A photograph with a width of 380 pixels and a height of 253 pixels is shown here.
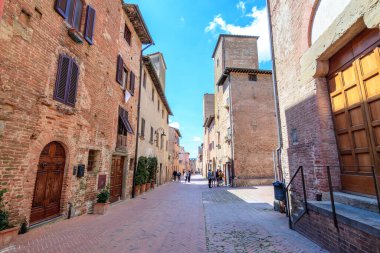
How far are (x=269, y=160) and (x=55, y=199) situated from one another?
17.1 meters

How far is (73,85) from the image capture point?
21.7 ft

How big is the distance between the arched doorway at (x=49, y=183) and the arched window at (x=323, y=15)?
8084 millimetres

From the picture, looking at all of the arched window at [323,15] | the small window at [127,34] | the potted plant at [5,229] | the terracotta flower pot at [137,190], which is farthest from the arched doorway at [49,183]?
the arched window at [323,15]

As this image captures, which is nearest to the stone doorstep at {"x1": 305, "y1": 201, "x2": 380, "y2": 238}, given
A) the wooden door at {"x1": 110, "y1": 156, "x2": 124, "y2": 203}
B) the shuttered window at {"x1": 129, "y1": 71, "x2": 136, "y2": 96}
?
the wooden door at {"x1": 110, "y1": 156, "x2": 124, "y2": 203}

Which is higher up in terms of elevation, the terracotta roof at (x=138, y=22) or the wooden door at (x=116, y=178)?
the terracotta roof at (x=138, y=22)

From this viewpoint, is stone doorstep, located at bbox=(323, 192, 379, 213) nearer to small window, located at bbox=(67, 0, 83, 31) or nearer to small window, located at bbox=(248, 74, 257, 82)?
small window, located at bbox=(67, 0, 83, 31)

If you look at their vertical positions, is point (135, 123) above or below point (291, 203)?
above

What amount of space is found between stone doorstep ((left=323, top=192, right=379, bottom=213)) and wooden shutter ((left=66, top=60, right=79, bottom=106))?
774 cm

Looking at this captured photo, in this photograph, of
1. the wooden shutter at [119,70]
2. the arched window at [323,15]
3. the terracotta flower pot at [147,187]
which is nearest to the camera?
the arched window at [323,15]

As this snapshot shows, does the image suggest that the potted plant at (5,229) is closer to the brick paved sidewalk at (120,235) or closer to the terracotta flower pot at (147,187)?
the brick paved sidewalk at (120,235)

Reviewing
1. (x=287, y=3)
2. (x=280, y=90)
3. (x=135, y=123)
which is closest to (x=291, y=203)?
(x=280, y=90)

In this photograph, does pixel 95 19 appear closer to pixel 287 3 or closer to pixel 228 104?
pixel 287 3

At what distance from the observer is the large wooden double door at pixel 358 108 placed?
3756mm

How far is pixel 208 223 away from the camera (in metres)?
6.16
